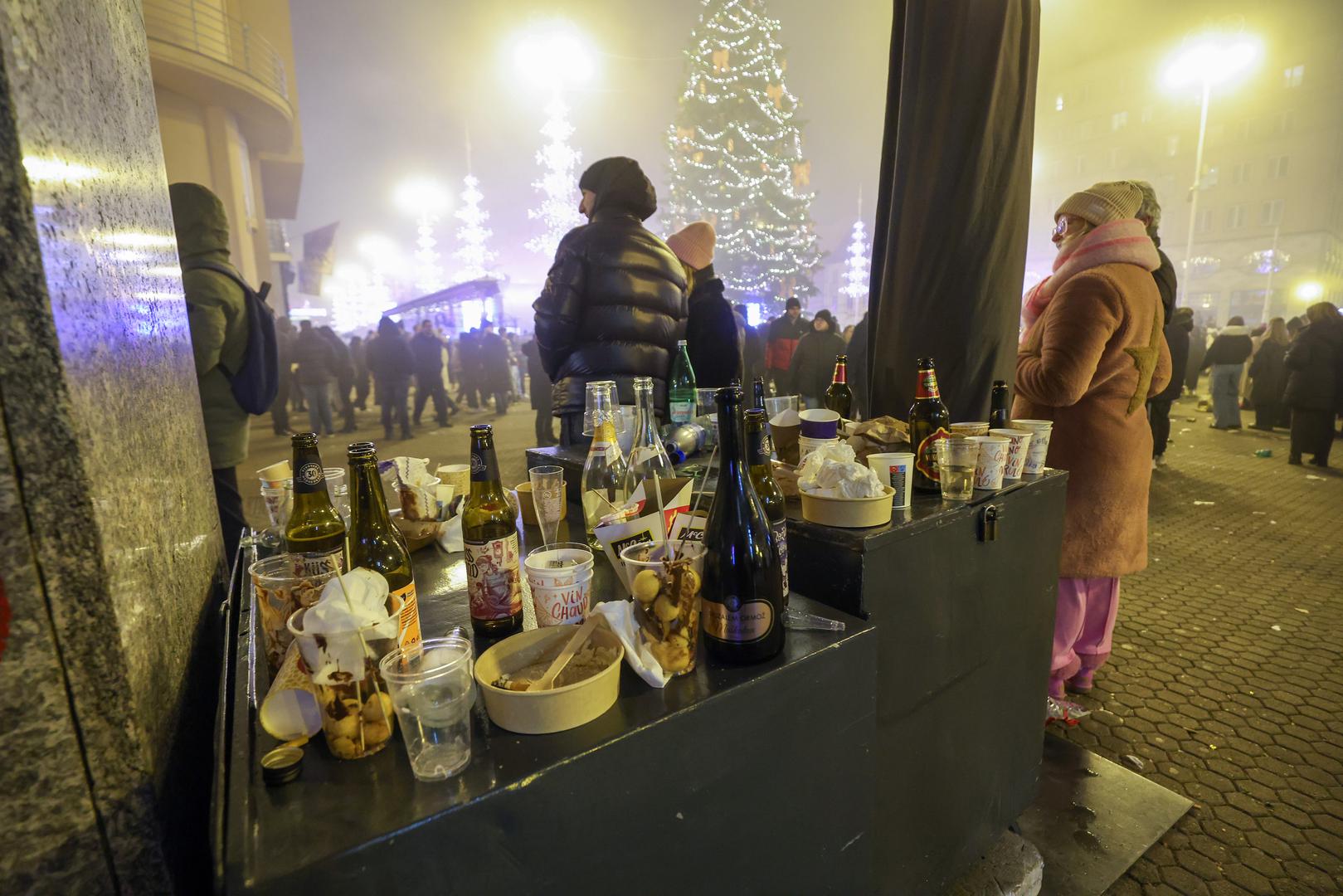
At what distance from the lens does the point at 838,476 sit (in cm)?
148

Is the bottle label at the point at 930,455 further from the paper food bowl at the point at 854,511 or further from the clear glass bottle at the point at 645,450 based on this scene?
the clear glass bottle at the point at 645,450

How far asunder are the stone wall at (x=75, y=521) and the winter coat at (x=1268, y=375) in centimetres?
1322

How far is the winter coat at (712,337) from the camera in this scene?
4.16 meters

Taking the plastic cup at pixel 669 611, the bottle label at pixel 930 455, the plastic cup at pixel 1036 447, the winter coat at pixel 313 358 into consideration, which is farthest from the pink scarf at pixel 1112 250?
the winter coat at pixel 313 358

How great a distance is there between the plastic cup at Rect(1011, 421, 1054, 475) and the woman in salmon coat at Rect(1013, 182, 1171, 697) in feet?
2.55

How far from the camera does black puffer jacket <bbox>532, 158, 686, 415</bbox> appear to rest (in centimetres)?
323

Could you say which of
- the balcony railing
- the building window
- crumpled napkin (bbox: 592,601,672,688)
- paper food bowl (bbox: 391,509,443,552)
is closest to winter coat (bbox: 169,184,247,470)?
paper food bowl (bbox: 391,509,443,552)

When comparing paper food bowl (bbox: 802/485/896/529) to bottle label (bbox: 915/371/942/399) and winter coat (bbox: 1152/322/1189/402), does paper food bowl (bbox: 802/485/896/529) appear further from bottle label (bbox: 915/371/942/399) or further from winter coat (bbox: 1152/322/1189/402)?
winter coat (bbox: 1152/322/1189/402)

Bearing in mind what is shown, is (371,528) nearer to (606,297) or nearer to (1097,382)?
(606,297)

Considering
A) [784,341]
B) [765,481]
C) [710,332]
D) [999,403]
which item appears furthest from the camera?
[784,341]

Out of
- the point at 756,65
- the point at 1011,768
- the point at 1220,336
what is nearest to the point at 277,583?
the point at 1011,768

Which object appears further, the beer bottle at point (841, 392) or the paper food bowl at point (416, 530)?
the beer bottle at point (841, 392)

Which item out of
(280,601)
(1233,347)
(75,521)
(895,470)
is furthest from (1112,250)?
(1233,347)

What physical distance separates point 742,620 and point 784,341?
8457 mm
